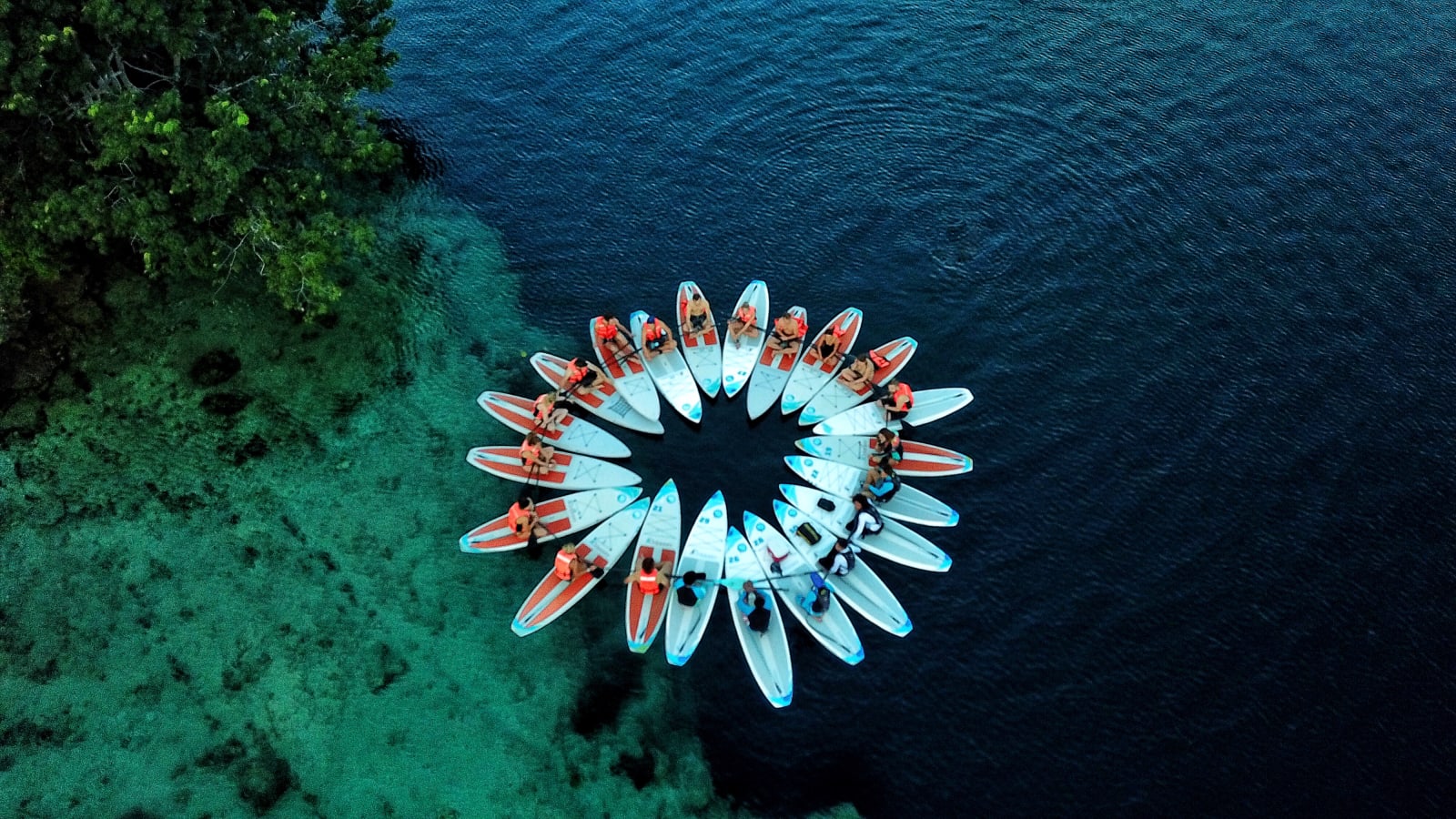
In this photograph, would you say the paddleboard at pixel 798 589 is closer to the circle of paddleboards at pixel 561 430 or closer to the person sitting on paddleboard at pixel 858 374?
the circle of paddleboards at pixel 561 430

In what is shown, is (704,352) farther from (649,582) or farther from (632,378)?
(649,582)

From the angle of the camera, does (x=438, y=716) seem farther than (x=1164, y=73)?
No

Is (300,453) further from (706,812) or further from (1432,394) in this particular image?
(1432,394)

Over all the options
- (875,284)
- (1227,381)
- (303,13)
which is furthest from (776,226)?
(303,13)

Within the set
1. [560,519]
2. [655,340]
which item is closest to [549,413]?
[560,519]

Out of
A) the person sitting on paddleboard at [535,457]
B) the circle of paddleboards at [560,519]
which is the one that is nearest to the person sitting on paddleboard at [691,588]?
the circle of paddleboards at [560,519]

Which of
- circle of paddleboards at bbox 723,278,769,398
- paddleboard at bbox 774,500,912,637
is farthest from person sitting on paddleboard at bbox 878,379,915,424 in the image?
circle of paddleboards at bbox 723,278,769,398
